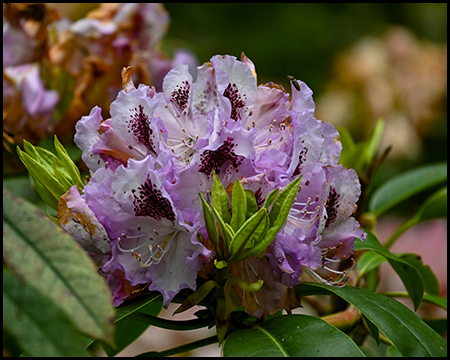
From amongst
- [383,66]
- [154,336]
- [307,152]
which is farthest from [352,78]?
[307,152]

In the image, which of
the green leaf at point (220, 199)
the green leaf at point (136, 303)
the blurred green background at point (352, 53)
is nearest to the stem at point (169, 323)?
the green leaf at point (136, 303)

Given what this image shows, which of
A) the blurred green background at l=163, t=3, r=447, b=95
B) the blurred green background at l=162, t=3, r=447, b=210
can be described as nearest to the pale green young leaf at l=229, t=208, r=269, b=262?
the blurred green background at l=162, t=3, r=447, b=210

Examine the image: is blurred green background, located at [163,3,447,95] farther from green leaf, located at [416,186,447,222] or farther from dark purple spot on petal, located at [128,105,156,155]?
dark purple spot on petal, located at [128,105,156,155]

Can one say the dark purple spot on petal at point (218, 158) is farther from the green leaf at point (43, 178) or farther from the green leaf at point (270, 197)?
the green leaf at point (43, 178)

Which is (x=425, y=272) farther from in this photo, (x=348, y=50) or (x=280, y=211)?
(x=348, y=50)

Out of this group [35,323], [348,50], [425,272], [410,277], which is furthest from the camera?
[348,50]

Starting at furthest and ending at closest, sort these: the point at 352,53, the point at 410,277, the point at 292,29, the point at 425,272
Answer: the point at 292,29 < the point at 352,53 < the point at 425,272 < the point at 410,277

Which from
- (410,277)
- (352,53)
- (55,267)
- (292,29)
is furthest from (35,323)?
(292,29)
